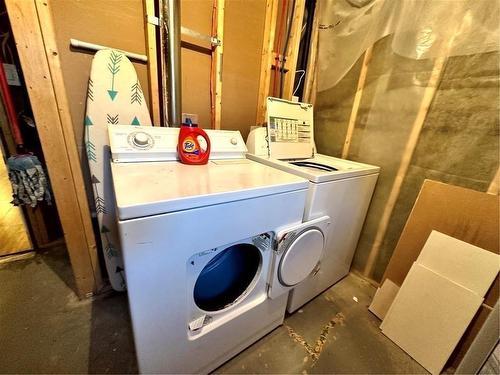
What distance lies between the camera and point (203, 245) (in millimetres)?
746

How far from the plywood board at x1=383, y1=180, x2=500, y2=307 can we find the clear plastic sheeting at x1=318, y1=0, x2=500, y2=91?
779 mm

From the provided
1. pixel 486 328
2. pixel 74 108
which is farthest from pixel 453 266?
pixel 74 108

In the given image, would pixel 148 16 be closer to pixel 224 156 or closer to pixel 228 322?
pixel 224 156

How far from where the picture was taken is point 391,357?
1235 mm

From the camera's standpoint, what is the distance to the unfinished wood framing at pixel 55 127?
3.12 ft

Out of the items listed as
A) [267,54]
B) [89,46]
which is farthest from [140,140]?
[267,54]

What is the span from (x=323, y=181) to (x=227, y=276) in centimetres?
72

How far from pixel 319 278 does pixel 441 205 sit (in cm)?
89

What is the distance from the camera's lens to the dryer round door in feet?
3.44

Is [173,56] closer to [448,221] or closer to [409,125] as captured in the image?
[409,125]

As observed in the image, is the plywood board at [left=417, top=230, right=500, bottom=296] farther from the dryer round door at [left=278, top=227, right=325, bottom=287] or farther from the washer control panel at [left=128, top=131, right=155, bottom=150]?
the washer control panel at [left=128, top=131, right=155, bottom=150]

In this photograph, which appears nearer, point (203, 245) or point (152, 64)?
point (203, 245)

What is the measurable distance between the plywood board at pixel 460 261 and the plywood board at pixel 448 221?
0.20ft

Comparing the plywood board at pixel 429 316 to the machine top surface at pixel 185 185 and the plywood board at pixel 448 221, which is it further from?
the machine top surface at pixel 185 185
